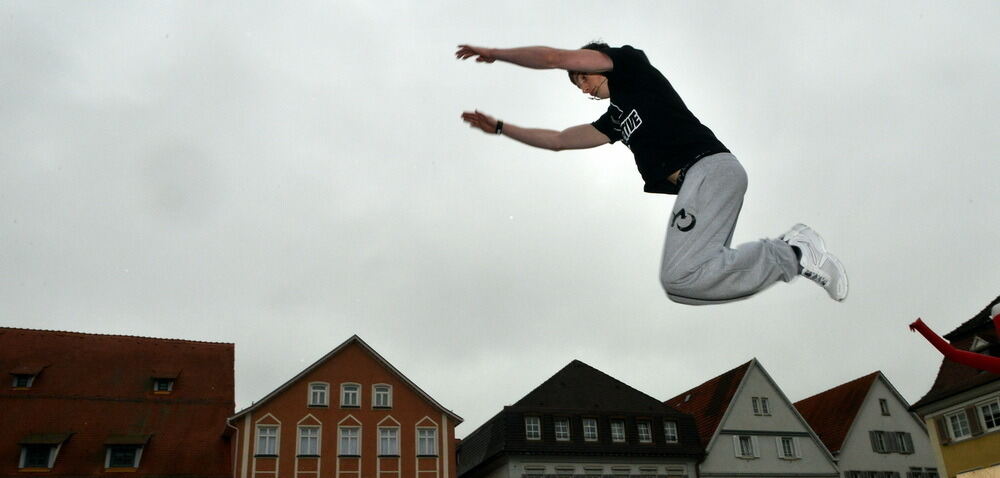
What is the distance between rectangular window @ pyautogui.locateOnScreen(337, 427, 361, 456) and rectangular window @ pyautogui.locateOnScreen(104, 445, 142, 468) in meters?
8.64

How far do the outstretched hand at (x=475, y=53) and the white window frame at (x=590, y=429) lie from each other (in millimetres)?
37554

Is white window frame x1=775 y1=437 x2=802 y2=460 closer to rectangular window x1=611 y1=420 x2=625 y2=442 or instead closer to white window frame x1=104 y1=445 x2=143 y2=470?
rectangular window x1=611 y1=420 x2=625 y2=442

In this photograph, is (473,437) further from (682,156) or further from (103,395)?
(682,156)

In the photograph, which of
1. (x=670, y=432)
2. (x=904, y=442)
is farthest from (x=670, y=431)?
(x=904, y=442)

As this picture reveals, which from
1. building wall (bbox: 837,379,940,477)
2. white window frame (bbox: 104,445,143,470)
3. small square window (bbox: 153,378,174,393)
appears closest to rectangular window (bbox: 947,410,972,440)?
building wall (bbox: 837,379,940,477)

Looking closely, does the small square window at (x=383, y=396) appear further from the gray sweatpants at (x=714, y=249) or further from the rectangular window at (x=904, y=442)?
the gray sweatpants at (x=714, y=249)

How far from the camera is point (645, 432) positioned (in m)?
42.5

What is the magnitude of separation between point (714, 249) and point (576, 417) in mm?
37212

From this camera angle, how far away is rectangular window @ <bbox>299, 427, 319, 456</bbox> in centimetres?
3725

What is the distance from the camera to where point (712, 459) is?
1672 inches

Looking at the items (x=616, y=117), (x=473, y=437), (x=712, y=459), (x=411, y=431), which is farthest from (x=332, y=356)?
(x=616, y=117)

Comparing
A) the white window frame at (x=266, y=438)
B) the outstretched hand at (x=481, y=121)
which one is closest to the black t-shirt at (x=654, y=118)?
the outstretched hand at (x=481, y=121)

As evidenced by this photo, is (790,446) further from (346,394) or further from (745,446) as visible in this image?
(346,394)

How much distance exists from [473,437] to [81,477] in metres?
19.7
